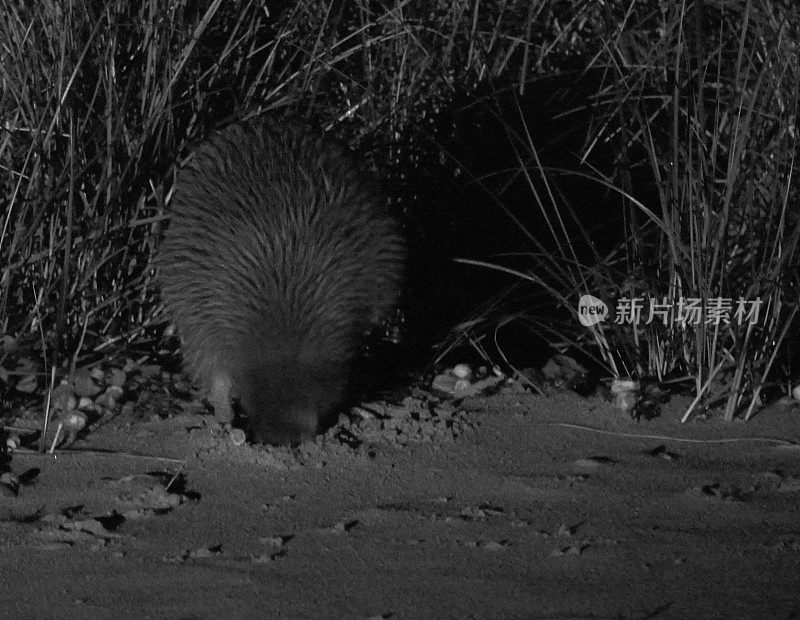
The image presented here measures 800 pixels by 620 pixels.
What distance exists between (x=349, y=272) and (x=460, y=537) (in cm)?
117

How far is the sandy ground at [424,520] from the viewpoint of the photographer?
2861 millimetres

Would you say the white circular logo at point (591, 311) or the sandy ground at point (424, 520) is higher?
the white circular logo at point (591, 311)

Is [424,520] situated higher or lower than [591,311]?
lower

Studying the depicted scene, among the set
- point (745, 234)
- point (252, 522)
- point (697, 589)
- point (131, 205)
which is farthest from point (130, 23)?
point (697, 589)

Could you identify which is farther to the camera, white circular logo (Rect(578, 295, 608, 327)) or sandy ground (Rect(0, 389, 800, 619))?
white circular logo (Rect(578, 295, 608, 327))

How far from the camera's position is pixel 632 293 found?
4.53 m

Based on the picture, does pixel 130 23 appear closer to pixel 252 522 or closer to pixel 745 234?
pixel 252 522

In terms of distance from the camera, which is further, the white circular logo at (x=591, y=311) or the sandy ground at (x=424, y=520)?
the white circular logo at (x=591, y=311)

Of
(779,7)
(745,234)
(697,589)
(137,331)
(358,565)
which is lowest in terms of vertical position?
(137,331)

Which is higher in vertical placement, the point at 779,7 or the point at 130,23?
the point at 779,7

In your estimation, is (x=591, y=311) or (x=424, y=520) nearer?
(x=424, y=520)

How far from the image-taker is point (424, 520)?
3369 mm

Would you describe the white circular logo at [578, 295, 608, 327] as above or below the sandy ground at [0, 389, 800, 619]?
above

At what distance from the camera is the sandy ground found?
2861mm
